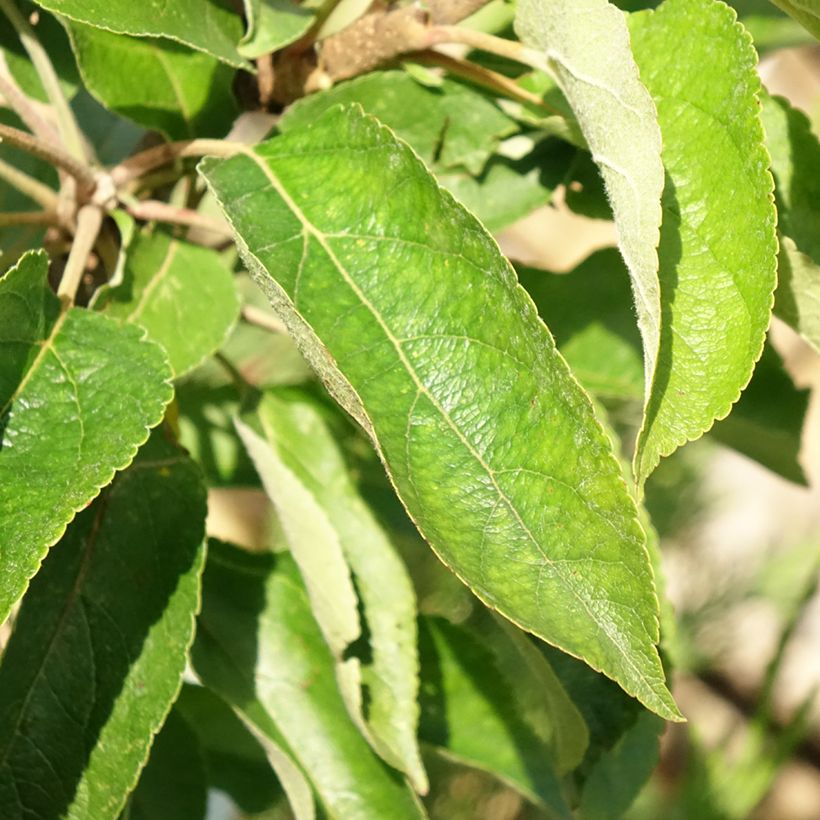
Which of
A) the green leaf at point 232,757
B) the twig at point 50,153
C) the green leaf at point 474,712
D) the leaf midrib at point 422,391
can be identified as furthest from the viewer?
the green leaf at point 232,757

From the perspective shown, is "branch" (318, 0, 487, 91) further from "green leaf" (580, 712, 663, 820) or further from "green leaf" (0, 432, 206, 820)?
"green leaf" (580, 712, 663, 820)

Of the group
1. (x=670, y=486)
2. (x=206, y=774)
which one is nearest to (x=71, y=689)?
(x=206, y=774)

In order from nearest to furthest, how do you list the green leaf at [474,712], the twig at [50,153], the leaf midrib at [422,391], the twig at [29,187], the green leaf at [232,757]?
the leaf midrib at [422,391], the twig at [50,153], the twig at [29,187], the green leaf at [474,712], the green leaf at [232,757]

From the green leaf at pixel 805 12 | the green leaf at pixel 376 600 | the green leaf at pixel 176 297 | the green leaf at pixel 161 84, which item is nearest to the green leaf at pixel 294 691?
the green leaf at pixel 376 600

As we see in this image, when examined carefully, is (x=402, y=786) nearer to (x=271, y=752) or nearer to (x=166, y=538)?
(x=271, y=752)

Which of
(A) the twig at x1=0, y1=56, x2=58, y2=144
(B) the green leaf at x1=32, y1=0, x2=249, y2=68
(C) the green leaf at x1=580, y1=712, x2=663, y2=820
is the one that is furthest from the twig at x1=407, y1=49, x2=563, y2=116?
(C) the green leaf at x1=580, y1=712, x2=663, y2=820

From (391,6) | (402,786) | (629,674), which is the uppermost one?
(391,6)

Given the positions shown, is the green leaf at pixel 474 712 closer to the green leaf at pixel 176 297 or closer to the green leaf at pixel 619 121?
the green leaf at pixel 176 297
